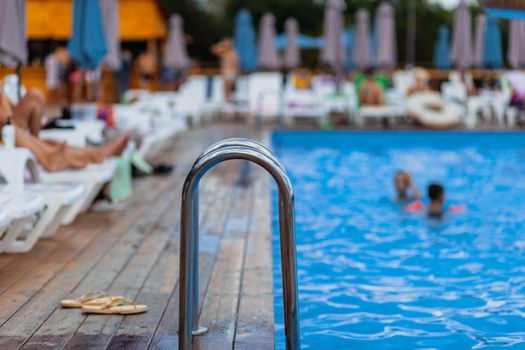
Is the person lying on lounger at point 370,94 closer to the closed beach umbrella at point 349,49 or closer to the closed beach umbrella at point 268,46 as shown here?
the closed beach umbrella at point 268,46

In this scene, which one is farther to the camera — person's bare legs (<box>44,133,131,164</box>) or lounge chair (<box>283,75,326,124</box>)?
lounge chair (<box>283,75,326,124</box>)

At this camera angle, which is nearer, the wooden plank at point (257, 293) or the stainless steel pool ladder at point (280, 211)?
the stainless steel pool ladder at point (280, 211)

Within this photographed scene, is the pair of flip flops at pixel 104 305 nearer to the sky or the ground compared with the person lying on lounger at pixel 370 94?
nearer to the ground

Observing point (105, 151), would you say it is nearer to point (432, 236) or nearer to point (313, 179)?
point (432, 236)

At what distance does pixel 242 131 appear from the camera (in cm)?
1423

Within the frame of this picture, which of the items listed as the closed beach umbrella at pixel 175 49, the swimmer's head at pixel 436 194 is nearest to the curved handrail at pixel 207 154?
the swimmer's head at pixel 436 194

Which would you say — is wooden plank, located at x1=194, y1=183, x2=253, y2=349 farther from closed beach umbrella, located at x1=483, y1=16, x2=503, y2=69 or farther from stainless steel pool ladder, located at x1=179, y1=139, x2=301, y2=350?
closed beach umbrella, located at x1=483, y1=16, x2=503, y2=69

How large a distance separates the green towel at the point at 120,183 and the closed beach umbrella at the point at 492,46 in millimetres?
13222

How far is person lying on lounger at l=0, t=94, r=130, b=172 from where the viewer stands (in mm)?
5473

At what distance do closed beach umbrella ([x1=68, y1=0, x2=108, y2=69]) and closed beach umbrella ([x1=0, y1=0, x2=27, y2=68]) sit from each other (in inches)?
85.7

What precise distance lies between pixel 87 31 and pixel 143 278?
4.64 metres

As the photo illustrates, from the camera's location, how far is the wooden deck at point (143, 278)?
10.6 ft

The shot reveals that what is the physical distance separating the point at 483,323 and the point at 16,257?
90.1 inches

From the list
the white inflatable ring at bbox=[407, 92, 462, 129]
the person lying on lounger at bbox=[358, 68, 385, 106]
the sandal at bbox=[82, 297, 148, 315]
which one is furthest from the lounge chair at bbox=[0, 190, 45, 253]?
the white inflatable ring at bbox=[407, 92, 462, 129]
